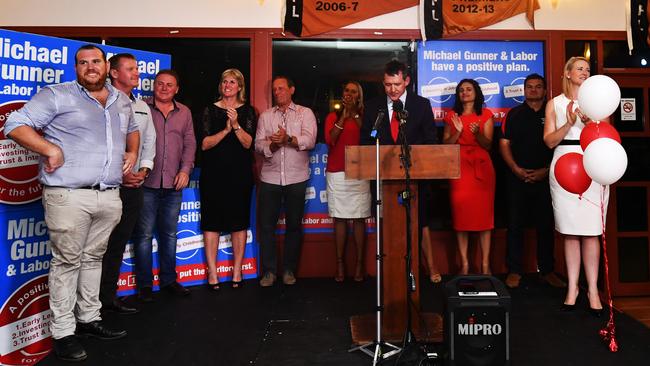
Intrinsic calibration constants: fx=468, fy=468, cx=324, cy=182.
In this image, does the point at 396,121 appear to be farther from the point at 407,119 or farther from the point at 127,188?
the point at 127,188

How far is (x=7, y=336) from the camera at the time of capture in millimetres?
2727

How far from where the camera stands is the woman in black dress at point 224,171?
3988mm

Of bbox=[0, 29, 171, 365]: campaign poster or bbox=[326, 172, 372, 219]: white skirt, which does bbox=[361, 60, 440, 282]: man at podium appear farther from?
bbox=[0, 29, 171, 365]: campaign poster

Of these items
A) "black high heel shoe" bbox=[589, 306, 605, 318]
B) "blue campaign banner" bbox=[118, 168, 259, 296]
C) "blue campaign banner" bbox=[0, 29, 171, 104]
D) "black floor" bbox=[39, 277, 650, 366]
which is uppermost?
"blue campaign banner" bbox=[0, 29, 171, 104]

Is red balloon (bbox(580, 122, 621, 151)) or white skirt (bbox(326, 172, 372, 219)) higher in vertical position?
red balloon (bbox(580, 122, 621, 151))

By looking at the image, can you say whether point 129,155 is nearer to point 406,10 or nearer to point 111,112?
point 111,112

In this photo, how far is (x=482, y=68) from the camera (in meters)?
4.55

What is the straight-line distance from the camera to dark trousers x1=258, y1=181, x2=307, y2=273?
4145mm

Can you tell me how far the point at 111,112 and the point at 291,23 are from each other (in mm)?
2160

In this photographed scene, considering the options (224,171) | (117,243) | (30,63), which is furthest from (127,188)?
(30,63)

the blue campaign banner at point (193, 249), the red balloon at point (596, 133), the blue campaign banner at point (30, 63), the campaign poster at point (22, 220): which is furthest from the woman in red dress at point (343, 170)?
the campaign poster at point (22, 220)

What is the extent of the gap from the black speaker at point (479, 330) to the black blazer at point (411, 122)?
1.35m

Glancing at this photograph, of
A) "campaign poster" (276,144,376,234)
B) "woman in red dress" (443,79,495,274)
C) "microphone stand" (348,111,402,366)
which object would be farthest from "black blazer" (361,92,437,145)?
"campaign poster" (276,144,376,234)

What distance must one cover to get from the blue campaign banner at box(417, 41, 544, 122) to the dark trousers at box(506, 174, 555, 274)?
82 cm
